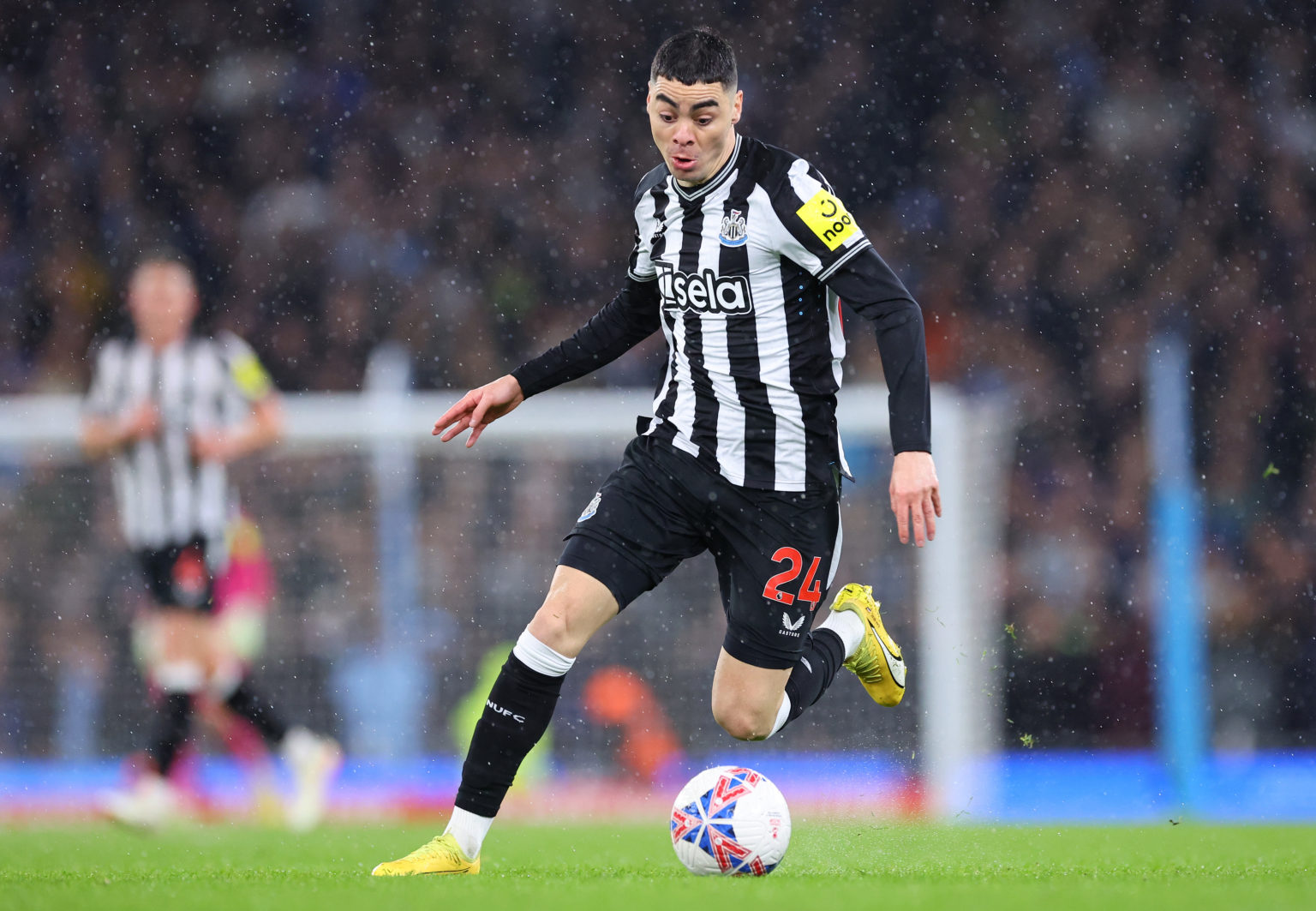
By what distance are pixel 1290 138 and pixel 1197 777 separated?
661 centimetres

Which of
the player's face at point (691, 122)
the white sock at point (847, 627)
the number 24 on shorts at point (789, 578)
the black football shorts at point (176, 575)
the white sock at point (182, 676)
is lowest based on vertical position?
the white sock at point (182, 676)

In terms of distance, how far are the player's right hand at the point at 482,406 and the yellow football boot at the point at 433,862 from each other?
111 cm

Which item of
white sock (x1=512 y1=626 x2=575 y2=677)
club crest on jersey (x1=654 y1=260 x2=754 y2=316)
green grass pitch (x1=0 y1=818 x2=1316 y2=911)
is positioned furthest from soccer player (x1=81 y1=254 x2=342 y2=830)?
club crest on jersey (x1=654 y1=260 x2=754 y2=316)

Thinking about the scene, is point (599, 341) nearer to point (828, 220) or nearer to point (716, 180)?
point (716, 180)

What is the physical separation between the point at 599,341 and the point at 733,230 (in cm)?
64

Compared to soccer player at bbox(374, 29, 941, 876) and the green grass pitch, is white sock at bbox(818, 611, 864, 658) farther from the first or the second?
the green grass pitch

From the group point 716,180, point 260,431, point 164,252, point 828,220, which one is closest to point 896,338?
point 828,220

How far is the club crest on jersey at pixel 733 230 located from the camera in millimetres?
4129

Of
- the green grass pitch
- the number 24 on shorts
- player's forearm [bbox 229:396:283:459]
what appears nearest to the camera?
the green grass pitch

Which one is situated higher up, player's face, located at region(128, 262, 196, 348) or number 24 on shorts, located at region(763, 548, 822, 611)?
player's face, located at region(128, 262, 196, 348)

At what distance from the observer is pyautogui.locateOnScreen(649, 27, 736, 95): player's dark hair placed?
4027 millimetres

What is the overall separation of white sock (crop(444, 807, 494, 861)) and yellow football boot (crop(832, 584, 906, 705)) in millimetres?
1533

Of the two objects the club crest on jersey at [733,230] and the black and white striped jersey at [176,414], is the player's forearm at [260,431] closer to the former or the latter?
the black and white striped jersey at [176,414]

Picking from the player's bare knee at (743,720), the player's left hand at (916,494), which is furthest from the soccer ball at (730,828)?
the player's left hand at (916,494)
